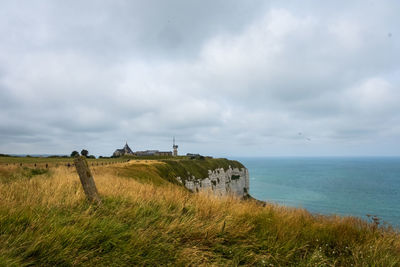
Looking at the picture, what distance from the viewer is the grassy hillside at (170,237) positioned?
3508 mm

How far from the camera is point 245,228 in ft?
17.6

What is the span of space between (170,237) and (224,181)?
6623 cm

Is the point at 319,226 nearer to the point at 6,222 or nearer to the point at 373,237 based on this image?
the point at 373,237

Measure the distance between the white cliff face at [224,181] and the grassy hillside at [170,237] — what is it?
131ft

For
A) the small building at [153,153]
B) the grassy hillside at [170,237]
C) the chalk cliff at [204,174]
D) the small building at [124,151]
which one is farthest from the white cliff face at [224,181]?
the small building at [124,151]

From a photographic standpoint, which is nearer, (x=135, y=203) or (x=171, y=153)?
(x=135, y=203)

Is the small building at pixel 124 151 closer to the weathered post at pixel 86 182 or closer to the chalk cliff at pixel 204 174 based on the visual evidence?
the chalk cliff at pixel 204 174

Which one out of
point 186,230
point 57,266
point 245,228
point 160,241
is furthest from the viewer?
point 245,228

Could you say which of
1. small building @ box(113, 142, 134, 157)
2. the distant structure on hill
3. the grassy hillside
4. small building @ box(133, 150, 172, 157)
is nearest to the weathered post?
the grassy hillside

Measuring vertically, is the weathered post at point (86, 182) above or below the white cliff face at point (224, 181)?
above

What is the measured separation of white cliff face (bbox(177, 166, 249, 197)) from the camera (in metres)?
49.3

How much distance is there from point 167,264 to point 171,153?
104506 millimetres

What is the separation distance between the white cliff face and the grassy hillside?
40.0 m

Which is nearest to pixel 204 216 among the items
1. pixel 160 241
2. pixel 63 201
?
pixel 160 241
